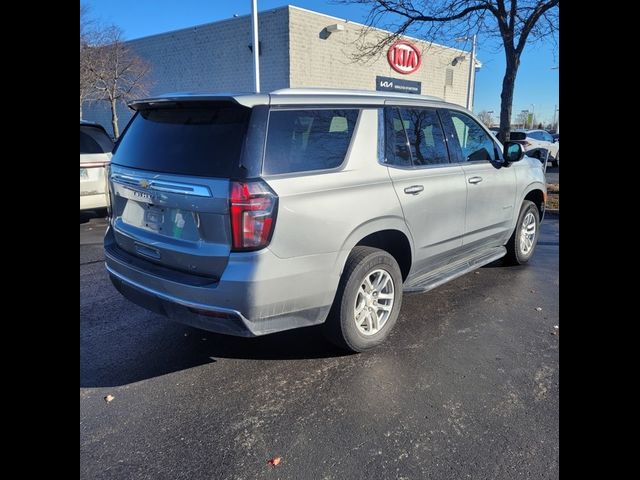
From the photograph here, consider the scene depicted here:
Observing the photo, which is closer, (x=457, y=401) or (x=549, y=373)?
(x=457, y=401)

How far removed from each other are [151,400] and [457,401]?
191cm

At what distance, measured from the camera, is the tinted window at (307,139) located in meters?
2.90

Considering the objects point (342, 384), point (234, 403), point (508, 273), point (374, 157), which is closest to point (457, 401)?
point (342, 384)

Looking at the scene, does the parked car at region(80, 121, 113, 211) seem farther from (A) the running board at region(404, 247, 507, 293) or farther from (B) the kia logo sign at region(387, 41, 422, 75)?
(B) the kia logo sign at region(387, 41, 422, 75)

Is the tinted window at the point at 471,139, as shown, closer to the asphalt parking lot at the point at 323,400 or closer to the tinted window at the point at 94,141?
the asphalt parking lot at the point at 323,400

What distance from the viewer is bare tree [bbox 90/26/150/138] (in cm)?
1916

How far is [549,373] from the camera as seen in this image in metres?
3.29

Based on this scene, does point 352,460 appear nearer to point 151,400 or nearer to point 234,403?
point 234,403

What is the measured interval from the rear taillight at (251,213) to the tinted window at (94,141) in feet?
19.3

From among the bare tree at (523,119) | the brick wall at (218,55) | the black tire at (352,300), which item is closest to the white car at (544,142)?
the brick wall at (218,55)

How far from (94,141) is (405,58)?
18109 millimetres

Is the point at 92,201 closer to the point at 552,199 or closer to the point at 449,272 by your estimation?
the point at 449,272

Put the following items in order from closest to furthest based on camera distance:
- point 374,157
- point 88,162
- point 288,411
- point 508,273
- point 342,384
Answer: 1. point 288,411
2. point 342,384
3. point 374,157
4. point 508,273
5. point 88,162

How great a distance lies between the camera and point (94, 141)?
7.65 m
